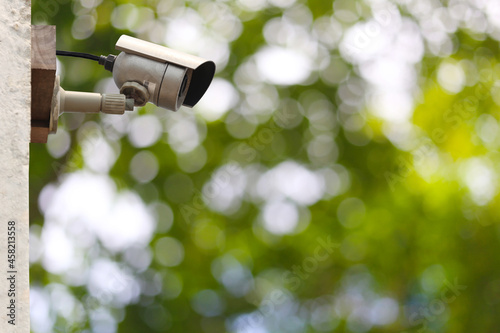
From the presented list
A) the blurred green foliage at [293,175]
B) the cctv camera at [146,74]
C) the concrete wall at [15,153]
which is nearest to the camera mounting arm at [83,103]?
the cctv camera at [146,74]

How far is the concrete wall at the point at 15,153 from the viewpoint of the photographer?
90.1 inches

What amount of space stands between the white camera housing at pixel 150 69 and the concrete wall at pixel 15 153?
0.99m

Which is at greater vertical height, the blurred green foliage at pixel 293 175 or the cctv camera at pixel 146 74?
the cctv camera at pixel 146 74

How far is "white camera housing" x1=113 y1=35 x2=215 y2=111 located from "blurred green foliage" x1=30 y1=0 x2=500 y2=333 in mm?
9126

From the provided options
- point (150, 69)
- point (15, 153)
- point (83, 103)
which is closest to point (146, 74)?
point (150, 69)

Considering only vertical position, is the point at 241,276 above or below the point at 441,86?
below

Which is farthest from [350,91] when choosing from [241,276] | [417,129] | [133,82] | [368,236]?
[133,82]

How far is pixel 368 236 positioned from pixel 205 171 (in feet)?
13.1

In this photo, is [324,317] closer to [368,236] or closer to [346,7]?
[368,236]

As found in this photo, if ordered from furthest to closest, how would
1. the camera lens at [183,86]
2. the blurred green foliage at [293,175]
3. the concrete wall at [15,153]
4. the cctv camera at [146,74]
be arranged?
the blurred green foliage at [293,175], the camera lens at [183,86], the cctv camera at [146,74], the concrete wall at [15,153]

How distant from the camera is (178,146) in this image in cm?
1404

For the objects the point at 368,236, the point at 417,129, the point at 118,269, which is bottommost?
the point at 118,269

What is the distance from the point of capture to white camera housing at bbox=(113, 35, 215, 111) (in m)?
3.53

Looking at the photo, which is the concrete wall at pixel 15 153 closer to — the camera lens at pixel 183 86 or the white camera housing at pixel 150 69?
the white camera housing at pixel 150 69
